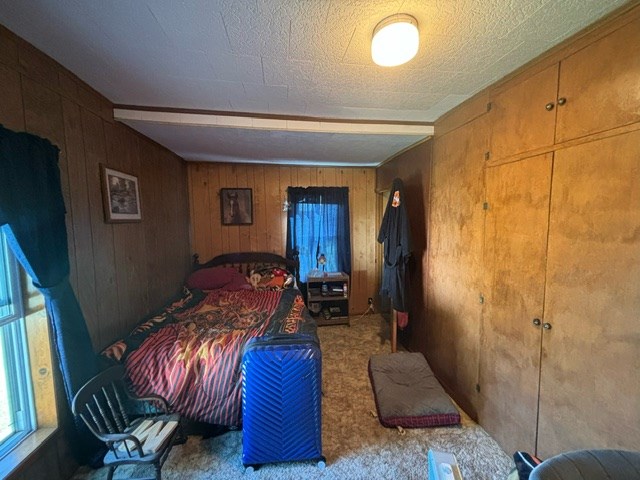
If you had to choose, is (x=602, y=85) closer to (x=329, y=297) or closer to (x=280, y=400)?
(x=280, y=400)

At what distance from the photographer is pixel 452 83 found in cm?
169

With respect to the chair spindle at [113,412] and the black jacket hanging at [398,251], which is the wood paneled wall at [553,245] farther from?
the chair spindle at [113,412]

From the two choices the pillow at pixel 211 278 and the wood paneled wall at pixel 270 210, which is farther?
the wood paneled wall at pixel 270 210

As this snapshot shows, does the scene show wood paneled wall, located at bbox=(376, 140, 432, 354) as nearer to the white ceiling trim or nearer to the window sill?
the white ceiling trim

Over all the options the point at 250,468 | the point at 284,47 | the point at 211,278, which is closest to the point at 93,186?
the point at 284,47

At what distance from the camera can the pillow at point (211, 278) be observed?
10.7 feet

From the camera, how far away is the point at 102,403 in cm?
158

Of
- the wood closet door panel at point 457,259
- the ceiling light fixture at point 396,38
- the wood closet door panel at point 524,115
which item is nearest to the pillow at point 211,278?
the wood closet door panel at point 457,259

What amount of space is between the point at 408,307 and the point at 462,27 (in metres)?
2.35

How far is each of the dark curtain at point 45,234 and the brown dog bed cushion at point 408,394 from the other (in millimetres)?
2003

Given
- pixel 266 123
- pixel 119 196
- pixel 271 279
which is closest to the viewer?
pixel 119 196

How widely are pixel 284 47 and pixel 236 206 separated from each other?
8.82 ft

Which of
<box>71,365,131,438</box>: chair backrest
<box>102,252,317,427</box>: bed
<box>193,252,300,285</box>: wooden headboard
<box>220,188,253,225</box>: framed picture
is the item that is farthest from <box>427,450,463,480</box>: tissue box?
<box>220,188,253,225</box>: framed picture

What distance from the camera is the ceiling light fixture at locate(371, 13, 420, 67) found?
111 cm
